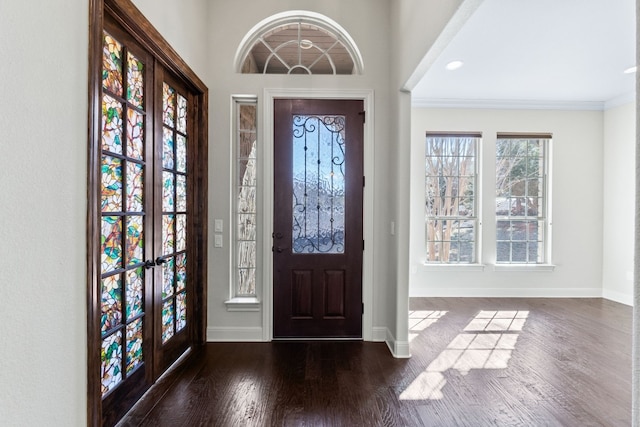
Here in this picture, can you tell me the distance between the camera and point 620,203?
4648mm

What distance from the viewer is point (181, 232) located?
9.17 ft

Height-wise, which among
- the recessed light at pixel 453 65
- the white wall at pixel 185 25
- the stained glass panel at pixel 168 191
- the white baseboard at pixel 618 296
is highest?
the recessed light at pixel 453 65

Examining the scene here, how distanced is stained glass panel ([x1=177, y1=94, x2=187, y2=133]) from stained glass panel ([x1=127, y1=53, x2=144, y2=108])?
567 mm

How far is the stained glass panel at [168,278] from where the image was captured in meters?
2.51

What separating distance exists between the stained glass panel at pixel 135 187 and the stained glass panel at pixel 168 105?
1.77 ft

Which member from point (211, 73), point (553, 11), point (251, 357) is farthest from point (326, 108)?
point (251, 357)

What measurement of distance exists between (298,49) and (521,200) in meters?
3.98

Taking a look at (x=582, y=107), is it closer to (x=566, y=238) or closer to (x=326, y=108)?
(x=566, y=238)

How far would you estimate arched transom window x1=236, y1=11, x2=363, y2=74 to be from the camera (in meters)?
3.21

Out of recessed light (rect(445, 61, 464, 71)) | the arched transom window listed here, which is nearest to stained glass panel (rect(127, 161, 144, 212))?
the arched transom window

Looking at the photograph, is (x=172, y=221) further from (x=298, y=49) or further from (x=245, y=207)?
(x=298, y=49)

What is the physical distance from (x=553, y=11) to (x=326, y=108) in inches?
78.8

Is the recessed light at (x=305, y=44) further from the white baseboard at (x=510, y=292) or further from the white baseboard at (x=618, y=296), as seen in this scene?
the white baseboard at (x=618, y=296)

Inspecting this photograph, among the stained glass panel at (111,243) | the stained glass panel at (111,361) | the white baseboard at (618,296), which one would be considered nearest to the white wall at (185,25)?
the stained glass panel at (111,243)
